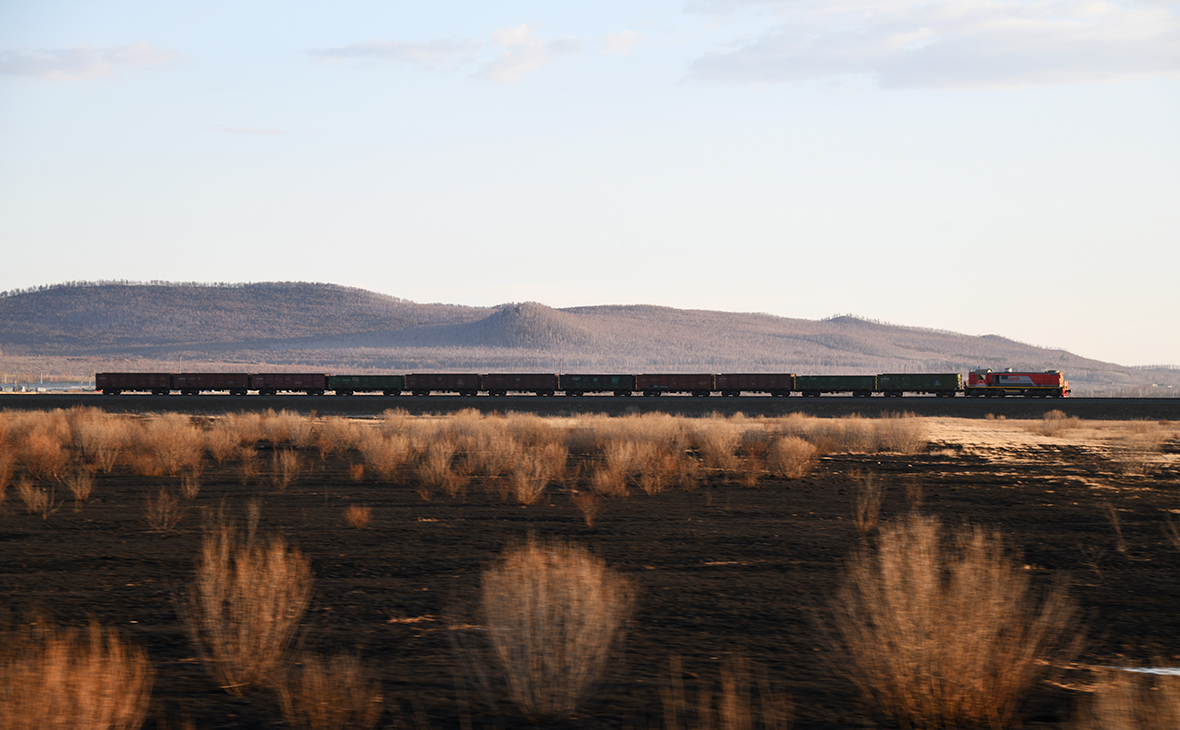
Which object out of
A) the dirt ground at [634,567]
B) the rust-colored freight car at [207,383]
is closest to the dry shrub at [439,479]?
the dirt ground at [634,567]

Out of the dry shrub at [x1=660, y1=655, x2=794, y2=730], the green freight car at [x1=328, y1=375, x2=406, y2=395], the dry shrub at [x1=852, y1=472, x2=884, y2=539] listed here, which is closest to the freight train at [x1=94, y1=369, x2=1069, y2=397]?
the green freight car at [x1=328, y1=375, x2=406, y2=395]

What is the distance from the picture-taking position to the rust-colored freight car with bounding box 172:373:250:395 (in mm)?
77688

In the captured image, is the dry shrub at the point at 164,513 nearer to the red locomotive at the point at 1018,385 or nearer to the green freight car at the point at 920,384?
the red locomotive at the point at 1018,385

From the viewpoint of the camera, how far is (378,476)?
22.9 meters

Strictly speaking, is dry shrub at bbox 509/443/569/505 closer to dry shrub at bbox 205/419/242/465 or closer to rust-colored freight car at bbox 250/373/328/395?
dry shrub at bbox 205/419/242/465

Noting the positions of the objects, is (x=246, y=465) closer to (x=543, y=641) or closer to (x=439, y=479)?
(x=439, y=479)

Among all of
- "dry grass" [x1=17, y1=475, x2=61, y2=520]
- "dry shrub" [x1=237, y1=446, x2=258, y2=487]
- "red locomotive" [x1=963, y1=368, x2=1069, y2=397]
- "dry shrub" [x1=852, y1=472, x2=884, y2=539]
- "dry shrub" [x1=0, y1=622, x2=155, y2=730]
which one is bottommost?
"dry shrub" [x1=237, y1=446, x2=258, y2=487]

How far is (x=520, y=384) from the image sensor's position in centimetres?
7888

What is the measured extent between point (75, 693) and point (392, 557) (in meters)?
6.97

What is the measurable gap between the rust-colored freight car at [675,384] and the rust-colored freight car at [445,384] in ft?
40.0

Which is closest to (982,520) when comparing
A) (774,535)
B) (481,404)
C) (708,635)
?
(774,535)

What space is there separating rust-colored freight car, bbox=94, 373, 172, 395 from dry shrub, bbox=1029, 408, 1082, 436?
58.4m

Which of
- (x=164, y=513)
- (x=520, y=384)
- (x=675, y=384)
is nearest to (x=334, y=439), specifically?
(x=164, y=513)

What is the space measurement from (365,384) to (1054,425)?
5017 cm
